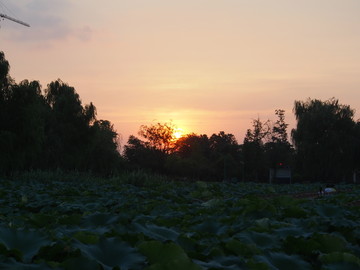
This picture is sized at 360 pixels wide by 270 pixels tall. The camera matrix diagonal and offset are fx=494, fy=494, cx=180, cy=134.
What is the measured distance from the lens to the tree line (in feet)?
91.7

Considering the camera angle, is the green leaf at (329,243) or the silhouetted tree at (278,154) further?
the silhouetted tree at (278,154)

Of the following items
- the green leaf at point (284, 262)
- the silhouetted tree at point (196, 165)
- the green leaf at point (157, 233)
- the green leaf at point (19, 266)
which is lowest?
the green leaf at point (284, 262)

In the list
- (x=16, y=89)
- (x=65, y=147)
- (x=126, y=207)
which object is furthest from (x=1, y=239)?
(x=65, y=147)

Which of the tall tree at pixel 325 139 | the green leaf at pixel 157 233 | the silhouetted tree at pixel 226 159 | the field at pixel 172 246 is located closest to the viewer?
the field at pixel 172 246

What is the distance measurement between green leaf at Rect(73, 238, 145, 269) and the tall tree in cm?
4930

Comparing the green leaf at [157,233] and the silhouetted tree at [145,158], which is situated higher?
the silhouetted tree at [145,158]

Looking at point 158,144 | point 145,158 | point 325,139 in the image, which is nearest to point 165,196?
point 325,139

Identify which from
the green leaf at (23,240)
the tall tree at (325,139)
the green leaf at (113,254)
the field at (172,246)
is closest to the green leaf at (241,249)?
the field at (172,246)

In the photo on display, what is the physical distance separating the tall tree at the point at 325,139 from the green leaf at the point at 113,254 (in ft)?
162

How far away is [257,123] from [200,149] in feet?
32.4

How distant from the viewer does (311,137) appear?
50750mm

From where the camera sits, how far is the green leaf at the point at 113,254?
2.26 meters

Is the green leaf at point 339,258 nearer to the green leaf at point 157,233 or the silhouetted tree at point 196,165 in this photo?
the green leaf at point 157,233

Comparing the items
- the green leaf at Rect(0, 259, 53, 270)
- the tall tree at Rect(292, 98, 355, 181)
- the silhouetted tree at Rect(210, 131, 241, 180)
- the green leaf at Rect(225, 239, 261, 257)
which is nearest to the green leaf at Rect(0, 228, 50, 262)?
the green leaf at Rect(0, 259, 53, 270)
